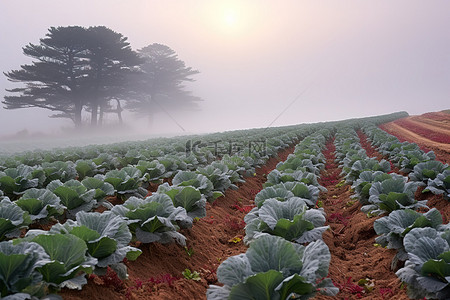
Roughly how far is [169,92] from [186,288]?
197 ft

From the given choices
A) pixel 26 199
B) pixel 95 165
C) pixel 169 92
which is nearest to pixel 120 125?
pixel 169 92

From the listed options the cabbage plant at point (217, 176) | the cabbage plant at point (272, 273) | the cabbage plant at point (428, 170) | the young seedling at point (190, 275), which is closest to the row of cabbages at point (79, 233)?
the young seedling at point (190, 275)

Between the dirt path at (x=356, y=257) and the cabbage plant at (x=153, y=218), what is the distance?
1800 millimetres

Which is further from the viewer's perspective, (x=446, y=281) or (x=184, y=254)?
(x=184, y=254)

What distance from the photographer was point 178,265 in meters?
3.99

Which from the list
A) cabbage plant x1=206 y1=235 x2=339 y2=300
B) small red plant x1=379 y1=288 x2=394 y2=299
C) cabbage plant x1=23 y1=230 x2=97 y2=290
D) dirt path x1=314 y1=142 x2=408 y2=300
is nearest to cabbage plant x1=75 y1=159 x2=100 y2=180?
dirt path x1=314 y1=142 x2=408 y2=300

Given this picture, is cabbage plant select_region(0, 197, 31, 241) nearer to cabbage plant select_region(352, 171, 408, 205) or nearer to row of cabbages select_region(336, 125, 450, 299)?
row of cabbages select_region(336, 125, 450, 299)

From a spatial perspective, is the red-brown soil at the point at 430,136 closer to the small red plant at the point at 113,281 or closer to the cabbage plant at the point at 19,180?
the small red plant at the point at 113,281

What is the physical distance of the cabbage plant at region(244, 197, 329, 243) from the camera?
378cm

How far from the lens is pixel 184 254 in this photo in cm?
423

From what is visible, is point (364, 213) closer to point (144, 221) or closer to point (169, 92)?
point (144, 221)

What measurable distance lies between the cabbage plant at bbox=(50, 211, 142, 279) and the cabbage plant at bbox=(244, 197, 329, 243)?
1420 mm

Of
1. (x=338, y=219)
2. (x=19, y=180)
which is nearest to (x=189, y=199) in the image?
(x=338, y=219)

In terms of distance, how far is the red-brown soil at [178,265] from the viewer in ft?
10.2
